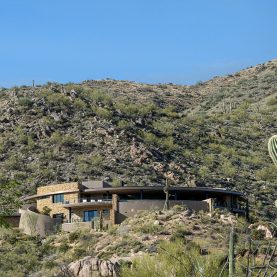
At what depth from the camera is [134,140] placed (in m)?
82.8

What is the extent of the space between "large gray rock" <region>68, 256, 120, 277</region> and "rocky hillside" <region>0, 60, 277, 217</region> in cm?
2205

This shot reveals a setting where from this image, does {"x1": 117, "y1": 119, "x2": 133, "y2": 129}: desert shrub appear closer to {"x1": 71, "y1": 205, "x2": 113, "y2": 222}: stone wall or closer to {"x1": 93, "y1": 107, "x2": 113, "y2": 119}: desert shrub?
{"x1": 93, "y1": 107, "x2": 113, "y2": 119}: desert shrub

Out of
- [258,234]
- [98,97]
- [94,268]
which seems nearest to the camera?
[94,268]

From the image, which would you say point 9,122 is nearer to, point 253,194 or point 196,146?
point 196,146

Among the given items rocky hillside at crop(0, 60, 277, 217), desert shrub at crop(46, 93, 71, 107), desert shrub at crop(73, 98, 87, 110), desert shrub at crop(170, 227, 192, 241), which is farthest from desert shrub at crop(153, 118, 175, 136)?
desert shrub at crop(170, 227, 192, 241)

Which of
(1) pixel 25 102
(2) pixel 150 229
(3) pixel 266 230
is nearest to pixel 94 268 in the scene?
(2) pixel 150 229

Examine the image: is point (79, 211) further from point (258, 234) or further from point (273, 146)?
point (273, 146)

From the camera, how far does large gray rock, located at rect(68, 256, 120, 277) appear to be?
40.7 m

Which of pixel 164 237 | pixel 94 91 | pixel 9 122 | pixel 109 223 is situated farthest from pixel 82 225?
pixel 94 91

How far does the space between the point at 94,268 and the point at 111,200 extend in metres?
17.1

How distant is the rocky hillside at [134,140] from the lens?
74.8 meters

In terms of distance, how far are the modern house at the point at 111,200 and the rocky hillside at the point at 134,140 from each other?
383 centimetres

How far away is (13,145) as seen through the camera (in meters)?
80.8

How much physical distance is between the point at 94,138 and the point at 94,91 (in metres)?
20.6
